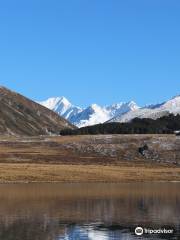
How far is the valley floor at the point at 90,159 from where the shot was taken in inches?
4557

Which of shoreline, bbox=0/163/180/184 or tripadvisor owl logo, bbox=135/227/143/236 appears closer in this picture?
tripadvisor owl logo, bbox=135/227/143/236

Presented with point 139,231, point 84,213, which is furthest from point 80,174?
point 139,231

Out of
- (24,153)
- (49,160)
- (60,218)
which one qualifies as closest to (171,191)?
(60,218)

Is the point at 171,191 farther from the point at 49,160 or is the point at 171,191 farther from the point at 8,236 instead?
the point at 49,160

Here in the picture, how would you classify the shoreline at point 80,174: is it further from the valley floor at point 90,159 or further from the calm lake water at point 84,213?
the calm lake water at point 84,213

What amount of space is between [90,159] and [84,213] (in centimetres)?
9147

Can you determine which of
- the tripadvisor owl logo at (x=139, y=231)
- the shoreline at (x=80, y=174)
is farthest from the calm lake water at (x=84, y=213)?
the shoreline at (x=80, y=174)

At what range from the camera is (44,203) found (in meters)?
68.6

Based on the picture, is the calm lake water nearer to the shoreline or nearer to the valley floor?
the shoreline

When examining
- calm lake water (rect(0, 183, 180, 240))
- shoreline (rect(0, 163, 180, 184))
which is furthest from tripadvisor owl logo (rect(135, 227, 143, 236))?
shoreline (rect(0, 163, 180, 184))

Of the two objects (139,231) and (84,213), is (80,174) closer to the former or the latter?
(84,213)

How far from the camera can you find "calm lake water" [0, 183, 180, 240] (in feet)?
151

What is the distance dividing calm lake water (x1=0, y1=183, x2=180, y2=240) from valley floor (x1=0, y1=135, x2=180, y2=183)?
2529cm

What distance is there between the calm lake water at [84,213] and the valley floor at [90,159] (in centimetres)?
2529
